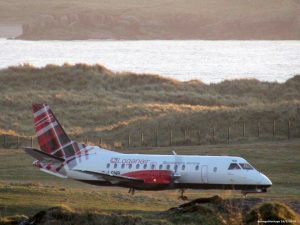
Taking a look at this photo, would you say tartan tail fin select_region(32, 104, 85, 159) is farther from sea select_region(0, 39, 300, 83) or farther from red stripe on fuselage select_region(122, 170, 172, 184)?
sea select_region(0, 39, 300, 83)

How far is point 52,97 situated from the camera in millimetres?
103688

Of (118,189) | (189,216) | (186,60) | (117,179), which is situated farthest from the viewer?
(186,60)

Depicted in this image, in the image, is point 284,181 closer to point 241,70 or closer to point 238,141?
point 238,141

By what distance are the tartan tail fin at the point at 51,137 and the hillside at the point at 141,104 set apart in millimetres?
21917

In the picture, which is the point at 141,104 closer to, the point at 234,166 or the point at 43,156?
the point at 43,156

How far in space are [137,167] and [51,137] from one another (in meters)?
4.45

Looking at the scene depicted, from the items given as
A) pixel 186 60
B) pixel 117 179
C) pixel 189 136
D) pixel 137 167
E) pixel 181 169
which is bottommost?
pixel 117 179

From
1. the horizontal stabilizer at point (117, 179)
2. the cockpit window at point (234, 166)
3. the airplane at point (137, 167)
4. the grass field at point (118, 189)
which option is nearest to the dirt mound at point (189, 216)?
the grass field at point (118, 189)

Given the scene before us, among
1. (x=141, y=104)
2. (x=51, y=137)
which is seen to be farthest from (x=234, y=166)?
(x=141, y=104)

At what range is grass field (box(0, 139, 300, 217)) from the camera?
42.0 m

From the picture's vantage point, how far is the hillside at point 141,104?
7700cm

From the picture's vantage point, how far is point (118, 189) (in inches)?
2031

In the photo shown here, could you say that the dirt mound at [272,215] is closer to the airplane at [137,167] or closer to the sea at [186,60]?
the airplane at [137,167]

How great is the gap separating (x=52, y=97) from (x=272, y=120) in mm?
30360
